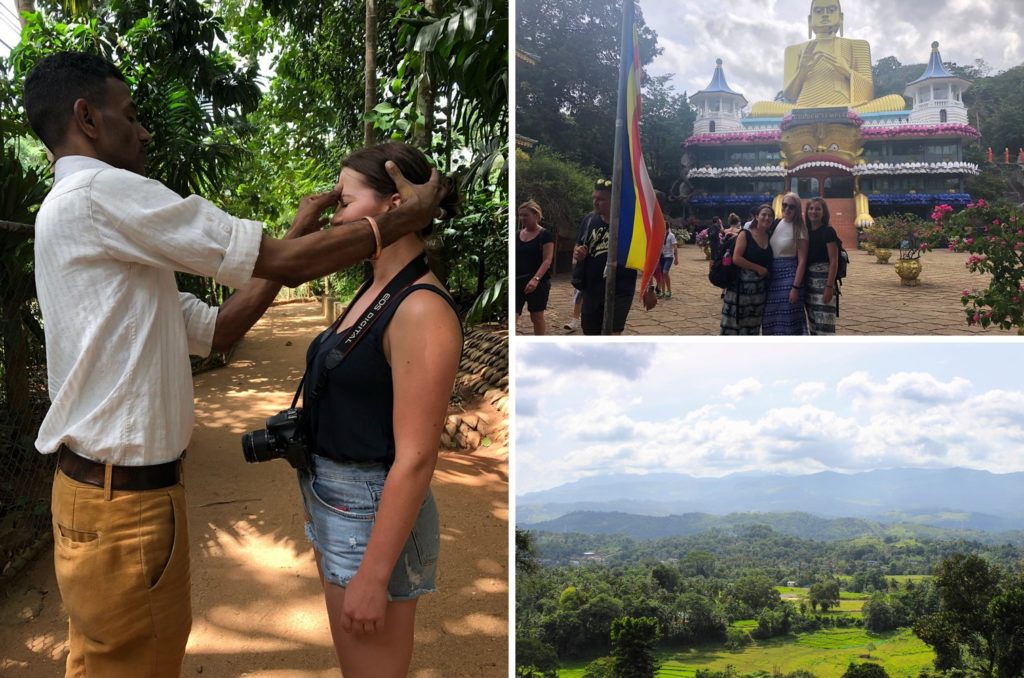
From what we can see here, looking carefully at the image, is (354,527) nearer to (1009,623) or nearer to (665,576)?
(665,576)

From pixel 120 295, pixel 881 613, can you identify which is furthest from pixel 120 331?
pixel 881 613

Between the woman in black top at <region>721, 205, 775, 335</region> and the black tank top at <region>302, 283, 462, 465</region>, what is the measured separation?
A: 1.01 metres

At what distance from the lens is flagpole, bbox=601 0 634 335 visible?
2238mm

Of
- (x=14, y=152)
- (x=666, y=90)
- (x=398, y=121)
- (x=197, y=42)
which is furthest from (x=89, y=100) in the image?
(x=197, y=42)

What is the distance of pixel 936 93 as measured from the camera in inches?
83.9

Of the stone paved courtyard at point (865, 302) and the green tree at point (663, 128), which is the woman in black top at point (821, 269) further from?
the green tree at point (663, 128)

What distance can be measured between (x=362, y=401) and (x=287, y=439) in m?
0.21

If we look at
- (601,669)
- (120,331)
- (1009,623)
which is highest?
(120,331)

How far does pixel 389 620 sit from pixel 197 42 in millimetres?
9142

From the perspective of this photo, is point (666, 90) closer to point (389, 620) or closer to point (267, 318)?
point (389, 620)

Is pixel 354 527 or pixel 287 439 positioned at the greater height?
pixel 287 439

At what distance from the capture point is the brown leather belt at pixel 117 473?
5.36 feet

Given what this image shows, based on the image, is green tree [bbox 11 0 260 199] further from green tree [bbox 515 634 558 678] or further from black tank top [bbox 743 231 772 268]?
black tank top [bbox 743 231 772 268]

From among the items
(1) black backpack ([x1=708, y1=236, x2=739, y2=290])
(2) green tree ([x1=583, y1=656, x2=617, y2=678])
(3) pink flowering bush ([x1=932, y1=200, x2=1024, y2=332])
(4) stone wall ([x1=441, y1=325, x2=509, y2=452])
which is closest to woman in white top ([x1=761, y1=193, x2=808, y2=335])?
(1) black backpack ([x1=708, y1=236, x2=739, y2=290])
